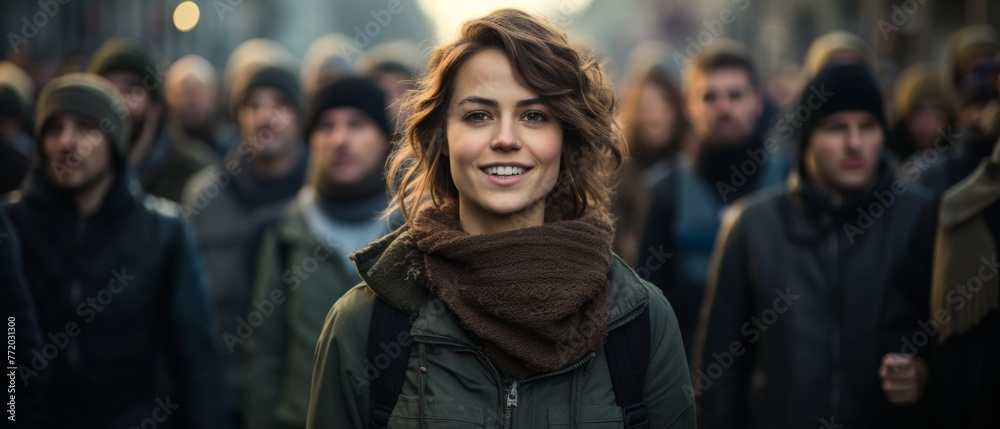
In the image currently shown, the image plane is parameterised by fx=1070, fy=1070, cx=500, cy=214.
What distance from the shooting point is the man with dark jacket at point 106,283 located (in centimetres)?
511

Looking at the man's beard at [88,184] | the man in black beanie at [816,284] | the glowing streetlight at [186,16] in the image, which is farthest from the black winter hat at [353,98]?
the glowing streetlight at [186,16]

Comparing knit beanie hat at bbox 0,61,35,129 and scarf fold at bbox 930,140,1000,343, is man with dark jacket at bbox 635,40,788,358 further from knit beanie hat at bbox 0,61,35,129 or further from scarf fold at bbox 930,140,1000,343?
knit beanie hat at bbox 0,61,35,129

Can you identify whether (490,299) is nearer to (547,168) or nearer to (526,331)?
(526,331)

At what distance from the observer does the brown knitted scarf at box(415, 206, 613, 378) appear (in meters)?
3.10

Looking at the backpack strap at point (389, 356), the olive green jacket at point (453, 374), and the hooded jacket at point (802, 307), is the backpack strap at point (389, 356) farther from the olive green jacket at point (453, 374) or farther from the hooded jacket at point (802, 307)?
the hooded jacket at point (802, 307)

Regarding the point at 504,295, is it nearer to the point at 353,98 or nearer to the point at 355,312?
the point at 355,312

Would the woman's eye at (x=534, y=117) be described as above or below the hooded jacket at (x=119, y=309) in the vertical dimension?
above

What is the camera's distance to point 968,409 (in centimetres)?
456

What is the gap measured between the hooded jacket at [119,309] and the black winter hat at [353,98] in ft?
4.31

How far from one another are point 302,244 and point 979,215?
3.35 meters

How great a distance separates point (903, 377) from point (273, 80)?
5492mm

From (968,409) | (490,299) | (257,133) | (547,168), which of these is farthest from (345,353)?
(257,133)

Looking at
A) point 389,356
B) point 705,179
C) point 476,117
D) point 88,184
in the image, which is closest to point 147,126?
point 88,184

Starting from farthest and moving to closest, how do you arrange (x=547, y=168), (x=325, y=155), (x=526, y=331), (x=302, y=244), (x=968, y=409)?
(x=325, y=155)
(x=302, y=244)
(x=968, y=409)
(x=547, y=168)
(x=526, y=331)
